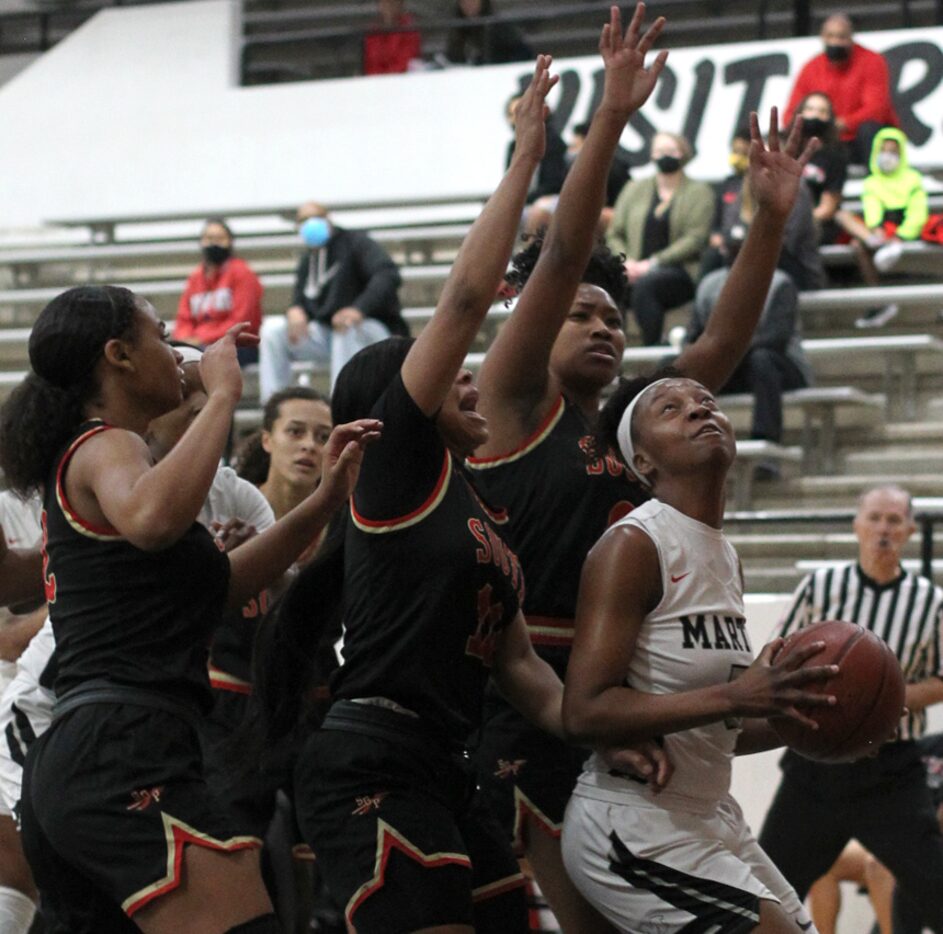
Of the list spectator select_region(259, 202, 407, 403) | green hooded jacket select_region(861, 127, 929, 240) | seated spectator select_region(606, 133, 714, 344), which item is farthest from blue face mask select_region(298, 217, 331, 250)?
green hooded jacket select_region(861, 127, 929, 240)

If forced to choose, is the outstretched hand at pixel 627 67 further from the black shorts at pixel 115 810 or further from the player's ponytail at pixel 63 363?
the black shorts at pixel 115 810

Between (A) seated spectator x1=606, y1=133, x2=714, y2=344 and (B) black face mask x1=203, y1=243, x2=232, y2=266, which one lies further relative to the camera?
(B) black face mask x1=203, y1=243, x2=232, y2=266

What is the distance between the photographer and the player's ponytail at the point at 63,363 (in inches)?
141

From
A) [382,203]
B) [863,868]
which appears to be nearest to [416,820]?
[863,868]

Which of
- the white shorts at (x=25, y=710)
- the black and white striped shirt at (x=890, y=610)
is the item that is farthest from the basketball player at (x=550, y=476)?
the black and white striped shirt at (x=890, y=610)

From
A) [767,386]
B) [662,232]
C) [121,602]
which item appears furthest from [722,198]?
[121,602]

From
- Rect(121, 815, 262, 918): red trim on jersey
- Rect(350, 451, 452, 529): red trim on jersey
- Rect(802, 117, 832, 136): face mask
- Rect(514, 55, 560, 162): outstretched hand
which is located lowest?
Rect(121, 815, 262, 918): red trim on jersey

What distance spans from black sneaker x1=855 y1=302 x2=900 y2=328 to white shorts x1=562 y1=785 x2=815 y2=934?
7677mm

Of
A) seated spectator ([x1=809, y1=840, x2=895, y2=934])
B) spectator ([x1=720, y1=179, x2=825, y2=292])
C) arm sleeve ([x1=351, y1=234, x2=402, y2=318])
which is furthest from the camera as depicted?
arm sleeve ([x1=351, y1=234, x2=402, y2=318])

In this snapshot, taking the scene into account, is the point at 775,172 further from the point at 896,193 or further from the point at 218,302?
the point at 218,302

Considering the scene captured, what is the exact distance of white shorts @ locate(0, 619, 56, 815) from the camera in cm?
481

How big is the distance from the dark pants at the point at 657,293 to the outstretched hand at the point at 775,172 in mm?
6173

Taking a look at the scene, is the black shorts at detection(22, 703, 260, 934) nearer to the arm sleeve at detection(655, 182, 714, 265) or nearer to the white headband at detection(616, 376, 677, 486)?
the white headband at detection(616, 376, 677, 486)

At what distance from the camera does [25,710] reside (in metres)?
4.83
